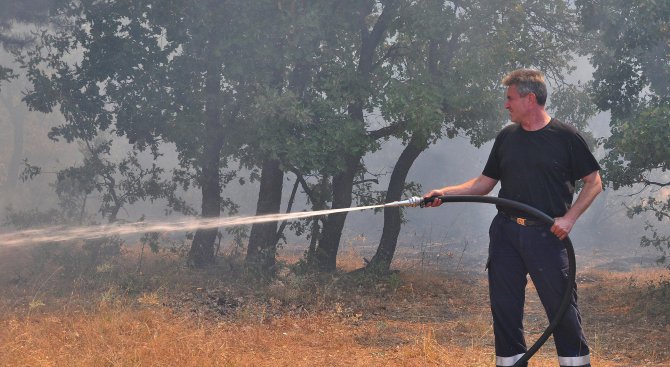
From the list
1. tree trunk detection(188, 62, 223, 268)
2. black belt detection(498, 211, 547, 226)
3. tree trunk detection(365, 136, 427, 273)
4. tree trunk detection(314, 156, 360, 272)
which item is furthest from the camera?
tree trunk detection(188, 62, 223, 268)

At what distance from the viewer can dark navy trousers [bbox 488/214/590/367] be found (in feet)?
17.8

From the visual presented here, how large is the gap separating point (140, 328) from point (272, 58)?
9092mm

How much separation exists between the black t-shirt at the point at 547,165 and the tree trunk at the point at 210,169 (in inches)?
533

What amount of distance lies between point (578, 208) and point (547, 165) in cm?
41

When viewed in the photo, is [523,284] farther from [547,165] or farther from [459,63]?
[459,63]

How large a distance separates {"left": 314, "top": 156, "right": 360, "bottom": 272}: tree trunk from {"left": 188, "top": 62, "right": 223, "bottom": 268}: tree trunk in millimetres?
3323

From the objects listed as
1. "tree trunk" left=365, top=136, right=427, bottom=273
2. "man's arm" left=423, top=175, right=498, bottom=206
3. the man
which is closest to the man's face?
the man

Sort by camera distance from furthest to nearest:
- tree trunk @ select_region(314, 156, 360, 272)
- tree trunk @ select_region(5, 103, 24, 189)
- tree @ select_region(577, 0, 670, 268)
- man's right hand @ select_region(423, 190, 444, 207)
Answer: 1. tree trunk @ select_region(5, 103, 24, 189)
2. tree trunk @ select_region(314, 156, 360, 272)
3. tree @ select_region(577, 0, 670, 268)
4. man's right hand @ select_region(423, 190, 444, 207)

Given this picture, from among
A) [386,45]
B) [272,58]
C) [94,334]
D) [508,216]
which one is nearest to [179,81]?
[272,58]

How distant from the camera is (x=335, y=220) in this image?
18.2 metres

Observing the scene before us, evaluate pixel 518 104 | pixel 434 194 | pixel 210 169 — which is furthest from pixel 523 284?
pixel 210 169

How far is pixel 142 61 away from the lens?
59.5 ft

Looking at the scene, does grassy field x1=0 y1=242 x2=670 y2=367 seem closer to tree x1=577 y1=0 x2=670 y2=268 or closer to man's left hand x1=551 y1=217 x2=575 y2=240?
tree x1=577 y1=0 x2=670 y2=268

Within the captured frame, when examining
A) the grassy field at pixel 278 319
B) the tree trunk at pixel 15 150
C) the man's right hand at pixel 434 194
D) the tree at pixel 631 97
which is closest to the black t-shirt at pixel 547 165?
the man's right hand at pixel 434 194
